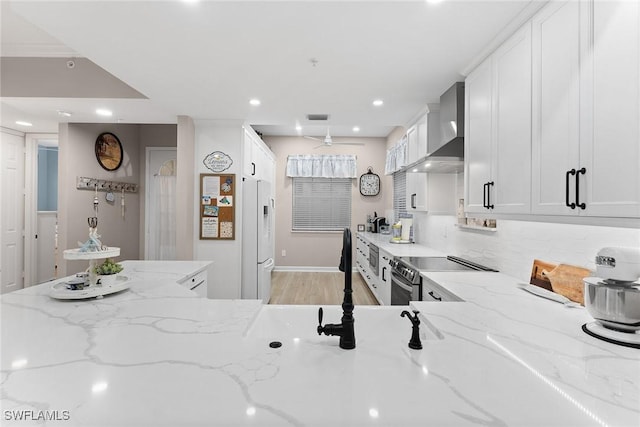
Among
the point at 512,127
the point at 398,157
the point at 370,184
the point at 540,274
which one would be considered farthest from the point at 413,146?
the point at 370,184

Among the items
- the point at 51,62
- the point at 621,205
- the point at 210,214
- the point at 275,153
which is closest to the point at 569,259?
the point at 621,205

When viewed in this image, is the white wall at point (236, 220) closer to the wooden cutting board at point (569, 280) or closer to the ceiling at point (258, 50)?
the ceiling at point (258, 50)

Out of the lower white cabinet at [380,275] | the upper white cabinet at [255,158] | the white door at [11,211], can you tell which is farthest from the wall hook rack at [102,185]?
the lower white cabinet at [380,275]

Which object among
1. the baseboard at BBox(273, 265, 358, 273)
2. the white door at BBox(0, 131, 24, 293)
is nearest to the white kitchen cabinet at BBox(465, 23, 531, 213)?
the baseboard at BBox(273, 265, 358, 273)

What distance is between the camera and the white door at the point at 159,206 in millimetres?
5051

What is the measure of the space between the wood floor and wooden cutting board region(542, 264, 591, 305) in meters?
2.50

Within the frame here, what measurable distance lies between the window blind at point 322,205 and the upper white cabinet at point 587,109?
4674 millimetres

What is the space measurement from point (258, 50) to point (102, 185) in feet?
12.2

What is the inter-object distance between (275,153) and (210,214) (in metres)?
2.68

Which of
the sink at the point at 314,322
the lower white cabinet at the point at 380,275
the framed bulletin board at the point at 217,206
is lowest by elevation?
the lower white cabinet at the point at 380,275

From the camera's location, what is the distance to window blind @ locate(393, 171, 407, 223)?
16.5 feet

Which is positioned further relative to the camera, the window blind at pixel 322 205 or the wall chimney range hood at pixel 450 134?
the window blind at pixel 322 205

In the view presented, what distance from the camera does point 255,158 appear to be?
4.50m

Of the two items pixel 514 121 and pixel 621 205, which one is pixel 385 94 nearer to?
pixel 514 121
